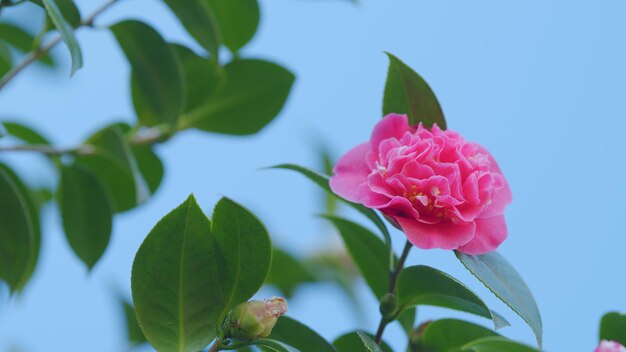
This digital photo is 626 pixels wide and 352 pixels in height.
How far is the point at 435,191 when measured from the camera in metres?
0.79

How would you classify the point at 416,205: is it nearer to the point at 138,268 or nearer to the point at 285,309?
the point at 285,309

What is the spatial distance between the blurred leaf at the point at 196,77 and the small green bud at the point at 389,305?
51 cm

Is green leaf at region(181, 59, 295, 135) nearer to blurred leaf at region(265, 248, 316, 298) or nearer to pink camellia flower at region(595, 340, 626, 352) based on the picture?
blurred leaf at region(265, 248, 316, 298)

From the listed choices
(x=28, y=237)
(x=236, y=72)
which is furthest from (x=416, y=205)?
(x=236, y=72)

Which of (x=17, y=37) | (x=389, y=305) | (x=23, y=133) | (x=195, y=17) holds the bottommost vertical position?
(x=23, y=133)

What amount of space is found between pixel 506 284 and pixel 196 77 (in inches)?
24.8

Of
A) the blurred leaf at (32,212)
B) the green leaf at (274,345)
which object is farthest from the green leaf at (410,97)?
the blurred leaf at (32,212)

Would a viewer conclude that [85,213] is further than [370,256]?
Yes

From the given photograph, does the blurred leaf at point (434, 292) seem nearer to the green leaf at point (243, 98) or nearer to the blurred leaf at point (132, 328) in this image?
the green leaf at point (243, 98)

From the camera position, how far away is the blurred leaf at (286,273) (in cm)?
157

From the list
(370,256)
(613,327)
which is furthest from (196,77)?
(613,327)

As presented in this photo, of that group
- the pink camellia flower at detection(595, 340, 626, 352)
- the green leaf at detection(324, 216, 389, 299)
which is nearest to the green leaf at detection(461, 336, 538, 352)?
the pink camellia flower at detection(595, 340, 626, 352)

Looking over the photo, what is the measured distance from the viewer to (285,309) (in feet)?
2.54

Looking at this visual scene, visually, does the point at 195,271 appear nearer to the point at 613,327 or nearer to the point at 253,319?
the point at 253,319
